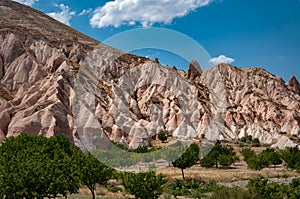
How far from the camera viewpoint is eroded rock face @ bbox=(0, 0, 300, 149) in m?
58.3

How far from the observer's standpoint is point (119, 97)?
7688cm

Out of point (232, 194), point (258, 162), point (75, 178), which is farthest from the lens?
point (258, 162)

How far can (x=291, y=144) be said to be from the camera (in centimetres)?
7594

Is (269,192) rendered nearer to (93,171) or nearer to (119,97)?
(93,171)

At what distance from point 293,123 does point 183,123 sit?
3878 cm

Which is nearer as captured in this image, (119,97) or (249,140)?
(119,97)

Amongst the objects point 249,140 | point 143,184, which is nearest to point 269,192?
point 143,184

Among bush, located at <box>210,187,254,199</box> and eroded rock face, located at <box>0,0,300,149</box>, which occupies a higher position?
eroded rock face, located at <box>0,0,300,149</box>

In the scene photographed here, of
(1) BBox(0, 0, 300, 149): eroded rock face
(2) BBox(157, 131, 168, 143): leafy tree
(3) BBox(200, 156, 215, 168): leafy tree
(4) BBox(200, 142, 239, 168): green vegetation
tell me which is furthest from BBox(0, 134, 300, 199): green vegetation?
(2) BBox(157, 131, 168, 143): leafy tree

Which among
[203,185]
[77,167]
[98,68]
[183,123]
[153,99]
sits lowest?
[203,185]

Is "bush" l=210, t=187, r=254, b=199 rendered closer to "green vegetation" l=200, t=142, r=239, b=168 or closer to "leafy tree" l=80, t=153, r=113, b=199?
"leafy tree" l=80, t=153, r=113, b=199

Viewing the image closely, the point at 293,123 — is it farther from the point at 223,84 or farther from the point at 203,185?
the point at 203,185

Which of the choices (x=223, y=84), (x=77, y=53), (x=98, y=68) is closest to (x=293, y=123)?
(x=223, y=84)

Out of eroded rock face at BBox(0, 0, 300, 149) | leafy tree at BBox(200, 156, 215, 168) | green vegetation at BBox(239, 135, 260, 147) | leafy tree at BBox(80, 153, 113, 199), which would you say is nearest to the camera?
leafy tree at BBox(80, 153, 113, 199)
